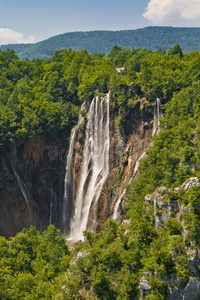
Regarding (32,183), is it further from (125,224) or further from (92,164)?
(125,224)

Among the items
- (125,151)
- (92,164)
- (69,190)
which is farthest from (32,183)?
(125,151)

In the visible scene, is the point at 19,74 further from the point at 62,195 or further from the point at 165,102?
the point at 165,102

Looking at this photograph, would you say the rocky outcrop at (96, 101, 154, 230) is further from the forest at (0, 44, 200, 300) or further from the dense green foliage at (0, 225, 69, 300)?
the dense green foliage at (0, 225, 69, 300)

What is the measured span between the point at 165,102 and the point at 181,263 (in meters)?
26.9

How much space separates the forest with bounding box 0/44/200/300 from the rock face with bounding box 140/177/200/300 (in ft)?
1.10

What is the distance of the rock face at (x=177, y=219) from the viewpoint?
2759 centimetres

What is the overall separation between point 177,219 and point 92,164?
24.1 meters

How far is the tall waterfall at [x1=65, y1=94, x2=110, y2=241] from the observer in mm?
51078

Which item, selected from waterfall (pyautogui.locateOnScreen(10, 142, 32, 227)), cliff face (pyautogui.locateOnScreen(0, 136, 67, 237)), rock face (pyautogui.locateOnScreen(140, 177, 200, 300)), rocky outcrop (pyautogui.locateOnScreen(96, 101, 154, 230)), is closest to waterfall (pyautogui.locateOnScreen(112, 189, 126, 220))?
rocky outcrop (pyautogui.locateOnScreen(96, 101, 154, 230))

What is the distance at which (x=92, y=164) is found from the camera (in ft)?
175

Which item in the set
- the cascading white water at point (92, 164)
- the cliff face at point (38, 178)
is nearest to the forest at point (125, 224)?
the cliff face at point (38, 178)

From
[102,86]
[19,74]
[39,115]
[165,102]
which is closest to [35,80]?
[19,74]

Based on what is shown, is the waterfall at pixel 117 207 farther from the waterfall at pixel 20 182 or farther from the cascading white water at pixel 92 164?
the waterfall at pixel 20 182

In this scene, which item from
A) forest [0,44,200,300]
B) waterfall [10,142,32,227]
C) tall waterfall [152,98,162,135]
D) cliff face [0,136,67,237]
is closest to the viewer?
forest [0,44,200,300]
